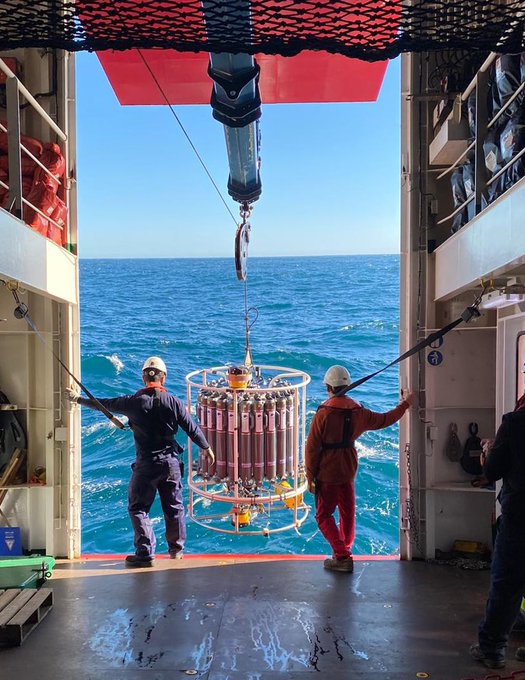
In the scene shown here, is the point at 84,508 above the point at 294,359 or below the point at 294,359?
below

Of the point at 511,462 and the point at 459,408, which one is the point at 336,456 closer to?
the point at 459,408

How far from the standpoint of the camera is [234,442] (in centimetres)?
634

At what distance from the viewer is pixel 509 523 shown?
12.6ft

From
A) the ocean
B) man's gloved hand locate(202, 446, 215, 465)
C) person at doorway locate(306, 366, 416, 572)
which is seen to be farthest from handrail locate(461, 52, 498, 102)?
the ocean

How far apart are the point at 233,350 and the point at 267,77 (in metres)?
19.6

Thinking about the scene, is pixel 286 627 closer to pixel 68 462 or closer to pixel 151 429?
pixel 151 429

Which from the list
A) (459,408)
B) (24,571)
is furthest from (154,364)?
(459,408)

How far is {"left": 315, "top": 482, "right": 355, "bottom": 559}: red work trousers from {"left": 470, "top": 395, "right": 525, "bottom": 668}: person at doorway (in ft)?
6.78

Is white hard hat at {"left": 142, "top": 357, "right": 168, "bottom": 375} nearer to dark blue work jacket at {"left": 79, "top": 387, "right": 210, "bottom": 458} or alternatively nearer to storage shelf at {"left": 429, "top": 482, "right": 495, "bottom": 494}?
dark blue work jacket at {"left": 79, "top": 387, "right": 210, "bottom": 458}

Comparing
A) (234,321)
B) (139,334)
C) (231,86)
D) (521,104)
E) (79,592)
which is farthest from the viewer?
(234,321)

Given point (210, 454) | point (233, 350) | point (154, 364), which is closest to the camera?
point (154, 364)

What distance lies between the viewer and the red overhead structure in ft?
25.7

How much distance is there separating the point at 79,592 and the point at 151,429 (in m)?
1.55

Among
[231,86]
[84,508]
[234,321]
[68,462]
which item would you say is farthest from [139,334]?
[231,86]
